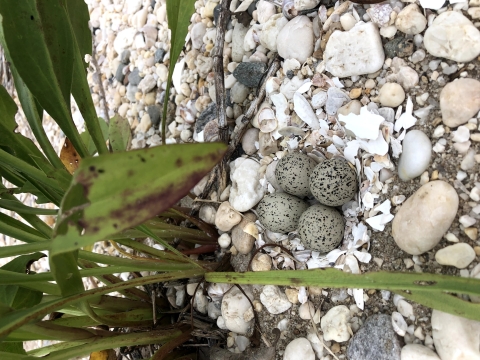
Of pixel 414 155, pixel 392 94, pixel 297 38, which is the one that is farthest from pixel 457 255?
pixel 297 38

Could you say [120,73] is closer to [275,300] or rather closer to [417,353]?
[275,300]

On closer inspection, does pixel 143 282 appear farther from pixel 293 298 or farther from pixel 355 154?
pixel 355 154

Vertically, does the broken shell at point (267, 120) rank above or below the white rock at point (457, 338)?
above

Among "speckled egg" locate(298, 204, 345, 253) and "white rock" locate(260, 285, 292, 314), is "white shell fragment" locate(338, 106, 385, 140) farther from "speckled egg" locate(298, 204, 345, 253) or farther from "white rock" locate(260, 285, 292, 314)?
"white rock" locate(260, 285, 292, 314)

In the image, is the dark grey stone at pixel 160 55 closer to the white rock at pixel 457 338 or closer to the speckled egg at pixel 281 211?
the speckled egg at pixel 281 211

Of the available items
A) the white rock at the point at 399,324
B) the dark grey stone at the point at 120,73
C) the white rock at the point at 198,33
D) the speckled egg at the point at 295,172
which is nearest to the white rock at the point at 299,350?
the white rock at the point at 399,324

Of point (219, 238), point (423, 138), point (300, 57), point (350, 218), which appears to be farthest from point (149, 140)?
point (423, 138)

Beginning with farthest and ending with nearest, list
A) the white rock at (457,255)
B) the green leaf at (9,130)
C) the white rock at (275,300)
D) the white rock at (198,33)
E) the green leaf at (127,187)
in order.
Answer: the white rock at (198,33) < the white rock at (275,300) < the green leaf at (9,130) < the white rock at (457,255) < the green leaf at (127,187)

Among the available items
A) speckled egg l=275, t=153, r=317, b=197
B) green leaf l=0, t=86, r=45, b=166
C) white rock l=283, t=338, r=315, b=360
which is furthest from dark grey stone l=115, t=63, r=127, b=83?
white rock l=283, t=338, r=315, b=360
